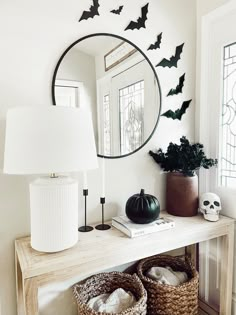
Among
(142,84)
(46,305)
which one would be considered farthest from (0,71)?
(46,305)

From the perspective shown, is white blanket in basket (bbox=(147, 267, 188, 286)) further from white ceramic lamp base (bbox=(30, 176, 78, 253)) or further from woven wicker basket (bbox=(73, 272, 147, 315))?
white ceramic lamp base (bbox=(30, 176, 78, 253))

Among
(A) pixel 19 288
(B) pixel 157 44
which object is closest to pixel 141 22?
(B) pixel 157 44

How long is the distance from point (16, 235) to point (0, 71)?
867mm

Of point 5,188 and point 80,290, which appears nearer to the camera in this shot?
point 5,188

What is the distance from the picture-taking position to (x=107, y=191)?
1.60 metres

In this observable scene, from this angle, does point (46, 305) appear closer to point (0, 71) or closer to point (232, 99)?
point (0, 71)

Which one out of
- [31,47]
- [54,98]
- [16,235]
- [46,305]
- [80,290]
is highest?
[31,47]

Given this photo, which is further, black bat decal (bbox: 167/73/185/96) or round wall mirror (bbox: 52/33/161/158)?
black bat decal (bbox: 167/73/185/96)

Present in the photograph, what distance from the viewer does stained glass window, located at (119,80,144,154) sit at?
1.59 m

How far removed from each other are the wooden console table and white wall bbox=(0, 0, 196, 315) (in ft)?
0.52

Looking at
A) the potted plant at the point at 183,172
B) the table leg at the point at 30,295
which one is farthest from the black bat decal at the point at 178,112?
the table leg at the point at 30,295

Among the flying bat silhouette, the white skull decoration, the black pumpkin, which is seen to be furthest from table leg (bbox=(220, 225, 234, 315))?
the flying bat silhouette

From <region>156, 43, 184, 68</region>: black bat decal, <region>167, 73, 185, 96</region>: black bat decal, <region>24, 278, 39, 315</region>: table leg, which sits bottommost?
<region>24, 278, 39, 315</region>: table leg

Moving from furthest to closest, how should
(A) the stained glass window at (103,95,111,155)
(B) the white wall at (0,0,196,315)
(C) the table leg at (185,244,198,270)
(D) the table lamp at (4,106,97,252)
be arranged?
(C) the table leg at (185,244,198,270) < (A) the stained glass window at (103,95,111,155) < (B) the white wall at (0,0,196,315) < (D) the table lamp at (4,106,97,252)
